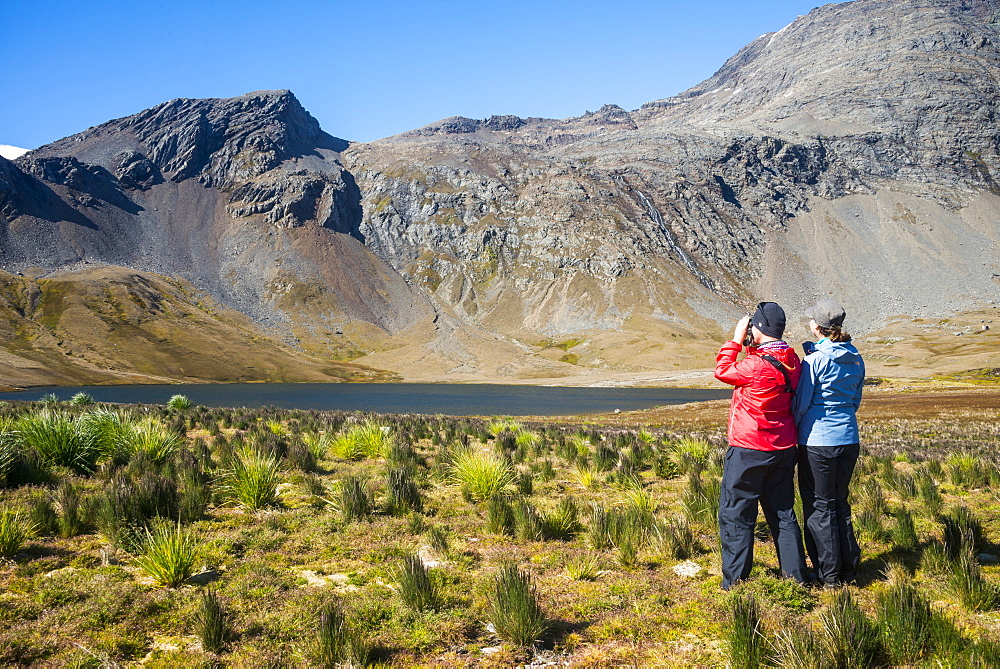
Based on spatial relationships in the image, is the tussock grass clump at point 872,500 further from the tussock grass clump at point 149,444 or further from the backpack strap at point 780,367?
the tussock grass clump at point 149,444

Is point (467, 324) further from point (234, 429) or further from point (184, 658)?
point (184, 658)

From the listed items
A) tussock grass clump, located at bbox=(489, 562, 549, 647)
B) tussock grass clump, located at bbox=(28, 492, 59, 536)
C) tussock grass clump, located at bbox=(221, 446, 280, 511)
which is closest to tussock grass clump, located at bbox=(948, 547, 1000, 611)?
tussock grass clump, located at bbox=(489, 562, 549, 647)

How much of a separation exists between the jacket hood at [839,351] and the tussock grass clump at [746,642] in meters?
2.58

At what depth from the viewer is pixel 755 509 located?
499cm

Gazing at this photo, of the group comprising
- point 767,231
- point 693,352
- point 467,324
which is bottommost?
point 693,352

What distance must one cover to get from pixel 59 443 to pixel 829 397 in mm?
10879

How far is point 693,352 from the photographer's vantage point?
11669 centimetres

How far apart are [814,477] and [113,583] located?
6433 millimetres

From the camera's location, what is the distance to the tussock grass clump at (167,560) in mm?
4805

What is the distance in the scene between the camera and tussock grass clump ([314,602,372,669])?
364 centimetres

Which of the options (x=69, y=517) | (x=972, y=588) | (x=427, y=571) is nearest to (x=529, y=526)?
(x=427, y=571)

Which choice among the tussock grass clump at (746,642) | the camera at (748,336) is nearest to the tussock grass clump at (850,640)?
the tussock grass clump at (746,642)

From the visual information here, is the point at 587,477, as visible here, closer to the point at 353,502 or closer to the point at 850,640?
the point at 353,502

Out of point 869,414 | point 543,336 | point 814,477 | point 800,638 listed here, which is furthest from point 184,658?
point 543,336
